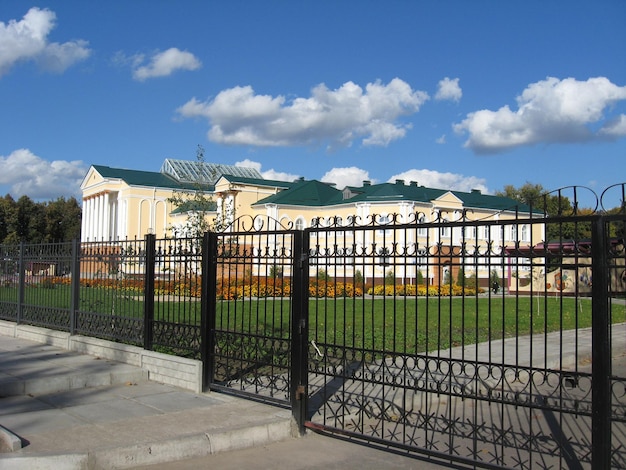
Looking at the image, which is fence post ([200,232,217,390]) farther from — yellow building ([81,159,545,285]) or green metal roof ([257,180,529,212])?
green metal roof ([257,180,529,212])

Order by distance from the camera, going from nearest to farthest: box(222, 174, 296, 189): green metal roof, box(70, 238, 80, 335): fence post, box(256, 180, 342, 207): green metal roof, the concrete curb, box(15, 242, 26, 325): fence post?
the concrete curb → box(70, 238, 80, 335): fence post → box(15, 242, 26, 325): fence post → box(256, 180, 342, 207): green metal roof → box(222, 174, 296, 189): green metal roof

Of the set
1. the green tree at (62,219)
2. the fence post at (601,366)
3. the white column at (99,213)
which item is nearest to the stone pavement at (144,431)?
the fence post at (601,366)

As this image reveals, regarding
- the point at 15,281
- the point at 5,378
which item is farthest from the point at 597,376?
the point at 15,281

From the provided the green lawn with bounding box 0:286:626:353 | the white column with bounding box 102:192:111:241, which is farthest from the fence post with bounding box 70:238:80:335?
the white column with bounding box 102:192:111:241

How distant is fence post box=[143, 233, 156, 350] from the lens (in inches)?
370

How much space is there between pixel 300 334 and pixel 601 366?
3257 mm

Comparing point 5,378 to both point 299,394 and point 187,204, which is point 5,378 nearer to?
point 299,394

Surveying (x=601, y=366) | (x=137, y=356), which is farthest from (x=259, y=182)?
(x=601, y=366)

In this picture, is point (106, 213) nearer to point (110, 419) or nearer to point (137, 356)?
point (137, 356)

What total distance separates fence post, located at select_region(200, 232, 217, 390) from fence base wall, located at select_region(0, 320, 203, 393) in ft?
0.37

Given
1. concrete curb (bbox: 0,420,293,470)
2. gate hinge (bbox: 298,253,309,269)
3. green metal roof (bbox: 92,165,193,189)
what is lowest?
concrete curb (bbox: 0,420,293,470)

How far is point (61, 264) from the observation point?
39.4ft

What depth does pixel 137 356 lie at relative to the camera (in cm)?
939

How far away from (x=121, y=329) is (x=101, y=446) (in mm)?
4591
